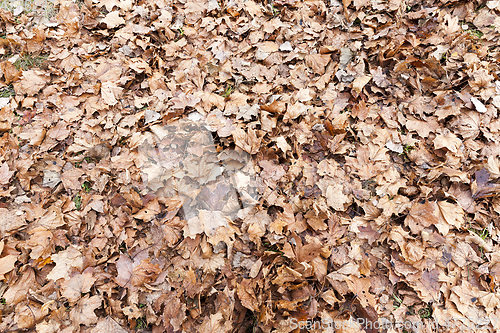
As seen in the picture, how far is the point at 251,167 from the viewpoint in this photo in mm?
2389

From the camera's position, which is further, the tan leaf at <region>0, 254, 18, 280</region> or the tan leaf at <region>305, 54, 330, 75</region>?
the tan leaf at <region>305, 54, 330, 75</region>

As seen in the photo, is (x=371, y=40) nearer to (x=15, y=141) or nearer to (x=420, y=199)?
(x=420, y=199)

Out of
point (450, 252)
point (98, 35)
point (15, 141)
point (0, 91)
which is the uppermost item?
point (98, 35)

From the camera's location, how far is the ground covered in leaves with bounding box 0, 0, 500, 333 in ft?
6.62

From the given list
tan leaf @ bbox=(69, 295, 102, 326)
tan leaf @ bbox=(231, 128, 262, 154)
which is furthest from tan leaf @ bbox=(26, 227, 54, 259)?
tan leaf @ bbox=(231, 128, 262, 154)

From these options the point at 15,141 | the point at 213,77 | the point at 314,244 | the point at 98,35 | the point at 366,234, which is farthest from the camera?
the point at 98,35

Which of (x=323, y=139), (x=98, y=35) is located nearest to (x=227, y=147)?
(x=323, y=139)

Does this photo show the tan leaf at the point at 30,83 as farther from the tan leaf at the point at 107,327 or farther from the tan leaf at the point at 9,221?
the tan leaf at the point at 107,327

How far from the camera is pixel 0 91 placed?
298 cm

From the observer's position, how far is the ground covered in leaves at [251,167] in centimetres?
202

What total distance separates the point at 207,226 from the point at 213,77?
1.57 metres

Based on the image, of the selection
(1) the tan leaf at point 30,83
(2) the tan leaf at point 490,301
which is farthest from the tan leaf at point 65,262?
(2) the tan leaf at point 490,301

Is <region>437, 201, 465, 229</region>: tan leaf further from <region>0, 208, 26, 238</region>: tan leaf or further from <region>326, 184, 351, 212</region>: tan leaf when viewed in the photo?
<region>0, 208, 26, 238</region>: tan leaf

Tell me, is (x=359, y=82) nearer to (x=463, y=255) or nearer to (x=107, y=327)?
(x=463, y=255)
